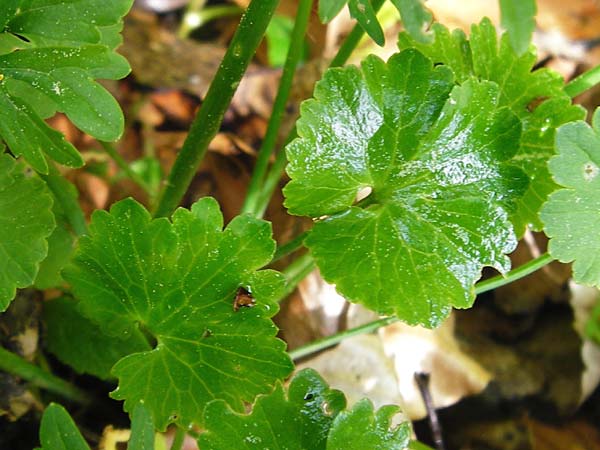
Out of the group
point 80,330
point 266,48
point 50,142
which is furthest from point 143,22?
point 50,142

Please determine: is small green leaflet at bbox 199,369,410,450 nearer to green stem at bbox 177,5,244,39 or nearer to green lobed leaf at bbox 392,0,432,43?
green lobed leaf at bbox 392,0,432,43

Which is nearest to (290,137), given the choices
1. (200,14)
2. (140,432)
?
(140,432)

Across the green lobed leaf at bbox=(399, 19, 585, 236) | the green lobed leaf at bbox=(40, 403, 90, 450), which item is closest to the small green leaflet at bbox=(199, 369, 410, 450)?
the green lobed leaf at bbox=(40, 403, 90, 450)

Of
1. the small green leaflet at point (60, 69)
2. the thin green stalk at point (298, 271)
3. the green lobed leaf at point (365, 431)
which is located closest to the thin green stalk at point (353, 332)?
the thin green stalk at point (298, 271)

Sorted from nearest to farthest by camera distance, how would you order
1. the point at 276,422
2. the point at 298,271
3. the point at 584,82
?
the point at 276,422 → the point at 584,82 → the point at 298,271

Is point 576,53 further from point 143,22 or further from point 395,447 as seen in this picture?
point 395,447

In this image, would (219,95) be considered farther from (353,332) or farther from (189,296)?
(353,332)
